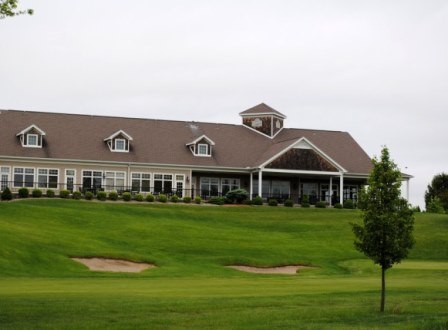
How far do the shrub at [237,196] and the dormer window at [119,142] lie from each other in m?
9.54

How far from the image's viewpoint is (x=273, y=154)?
6938cm

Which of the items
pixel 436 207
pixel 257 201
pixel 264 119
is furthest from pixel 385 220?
pixel 436 207

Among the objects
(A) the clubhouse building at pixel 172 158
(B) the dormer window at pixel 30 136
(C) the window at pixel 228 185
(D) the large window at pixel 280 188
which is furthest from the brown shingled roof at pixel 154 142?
(D) the large window at pixel 280 188

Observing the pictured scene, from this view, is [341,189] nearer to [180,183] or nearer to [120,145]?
[180,183]

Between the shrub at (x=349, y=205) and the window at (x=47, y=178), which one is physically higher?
the window at (x=47, y=178)

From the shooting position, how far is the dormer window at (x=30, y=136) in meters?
66.2

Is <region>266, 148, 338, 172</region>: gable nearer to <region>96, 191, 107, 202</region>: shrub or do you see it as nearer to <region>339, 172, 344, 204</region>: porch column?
<region>339, 172, 344, 204</region>: porch column

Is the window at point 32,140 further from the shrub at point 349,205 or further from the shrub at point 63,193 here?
the shrub at point 349,205

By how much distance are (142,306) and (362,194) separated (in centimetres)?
680

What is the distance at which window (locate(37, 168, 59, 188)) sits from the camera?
65.5m

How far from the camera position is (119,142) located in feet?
227

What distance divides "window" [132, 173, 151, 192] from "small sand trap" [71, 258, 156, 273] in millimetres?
28170

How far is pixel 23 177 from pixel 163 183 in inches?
448

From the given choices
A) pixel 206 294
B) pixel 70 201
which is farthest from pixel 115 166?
pixel 206 294
